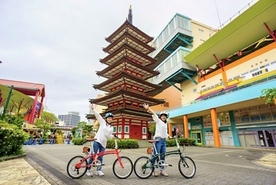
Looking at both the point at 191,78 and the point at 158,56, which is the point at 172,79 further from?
the point at 158,56

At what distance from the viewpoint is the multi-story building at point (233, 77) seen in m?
16.1

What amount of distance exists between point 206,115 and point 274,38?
13.1 metres

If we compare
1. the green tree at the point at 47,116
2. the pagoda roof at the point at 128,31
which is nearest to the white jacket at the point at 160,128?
the pagoda roof at the point at 128,31

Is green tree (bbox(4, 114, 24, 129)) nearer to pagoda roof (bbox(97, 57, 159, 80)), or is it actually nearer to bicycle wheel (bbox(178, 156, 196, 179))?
bicycle wheel (bbox(178, 156, 196, 179))

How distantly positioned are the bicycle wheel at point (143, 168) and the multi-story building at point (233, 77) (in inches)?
562

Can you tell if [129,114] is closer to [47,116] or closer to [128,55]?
[128,55]

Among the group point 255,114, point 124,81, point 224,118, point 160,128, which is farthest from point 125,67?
point 160,128

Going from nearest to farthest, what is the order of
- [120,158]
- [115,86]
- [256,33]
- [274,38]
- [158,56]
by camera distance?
1. [120,158]
2. [274,38]
3. [256,33]
4. [115,86]
5. [158,56]

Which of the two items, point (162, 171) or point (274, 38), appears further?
point (274, 38)

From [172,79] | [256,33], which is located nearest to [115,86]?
[172,79]

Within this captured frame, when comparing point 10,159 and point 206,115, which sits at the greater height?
point 206,115

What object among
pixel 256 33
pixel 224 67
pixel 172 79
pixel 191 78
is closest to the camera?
pixel 256 33

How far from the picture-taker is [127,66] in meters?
22.7

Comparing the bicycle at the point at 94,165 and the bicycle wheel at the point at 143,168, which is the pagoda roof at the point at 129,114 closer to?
the bicycle at the point at 94,165
